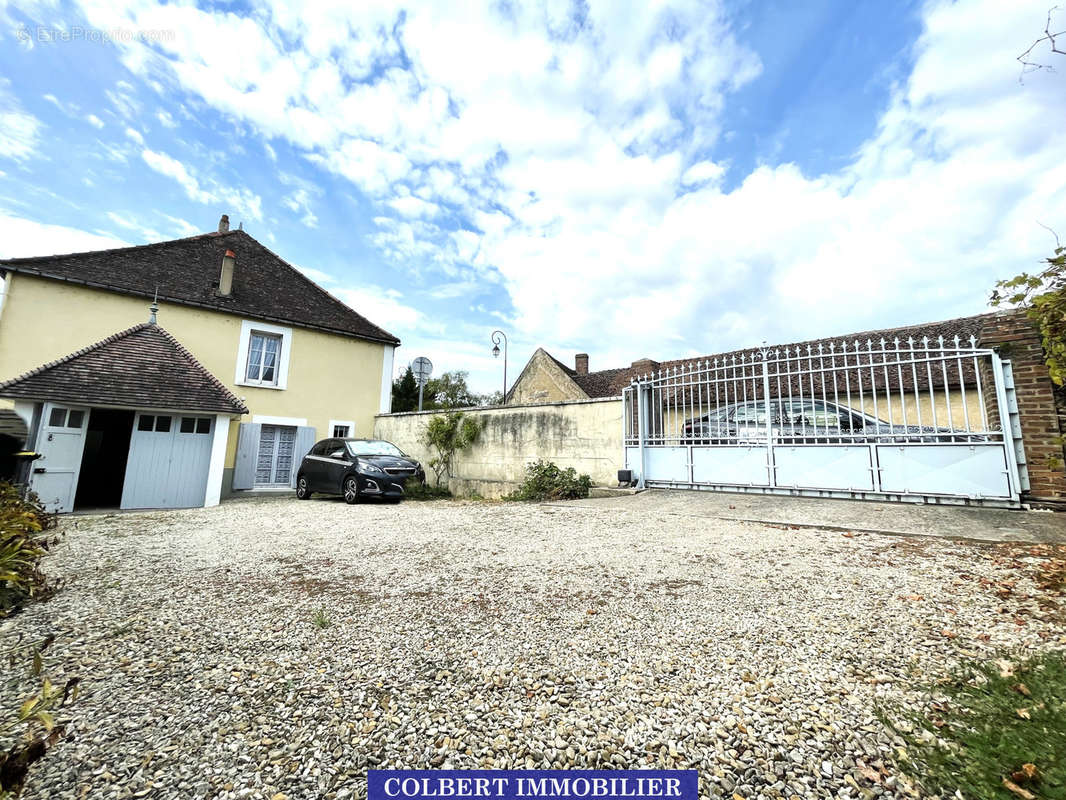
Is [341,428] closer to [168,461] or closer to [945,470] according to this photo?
[168,461]

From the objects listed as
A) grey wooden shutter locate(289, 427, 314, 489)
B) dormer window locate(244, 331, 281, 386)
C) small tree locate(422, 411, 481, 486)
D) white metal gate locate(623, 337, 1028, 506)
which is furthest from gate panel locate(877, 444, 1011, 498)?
dormer window locate(244, 331, 281, 386)

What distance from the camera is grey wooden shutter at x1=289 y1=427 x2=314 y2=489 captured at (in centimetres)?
1304

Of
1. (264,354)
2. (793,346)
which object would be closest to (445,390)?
(264,354)

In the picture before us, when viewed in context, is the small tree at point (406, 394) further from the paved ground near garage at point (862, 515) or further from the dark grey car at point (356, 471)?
the paved ground near garage at point (862, 515)

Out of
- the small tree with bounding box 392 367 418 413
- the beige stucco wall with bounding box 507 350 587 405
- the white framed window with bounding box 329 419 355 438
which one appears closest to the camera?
the white framed window with bounding box 329 419 355 438

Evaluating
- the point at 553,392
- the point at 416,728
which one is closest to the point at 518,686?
the point at 416,728

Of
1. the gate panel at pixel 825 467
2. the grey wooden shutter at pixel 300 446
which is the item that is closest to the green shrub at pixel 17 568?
the grey wooden shutter at pixel 300 446

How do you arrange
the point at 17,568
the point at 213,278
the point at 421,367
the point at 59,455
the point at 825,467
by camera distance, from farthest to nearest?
the point at 421,367
the point at 213,278
the point at 59,455
the point at 825,467
the point at 17,568

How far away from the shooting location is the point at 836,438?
6809mm

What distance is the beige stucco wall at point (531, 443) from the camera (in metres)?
9.63

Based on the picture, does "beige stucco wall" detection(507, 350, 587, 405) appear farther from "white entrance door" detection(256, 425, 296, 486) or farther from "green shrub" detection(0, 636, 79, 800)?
"green shrub" detection(0, 636, 79, 800)

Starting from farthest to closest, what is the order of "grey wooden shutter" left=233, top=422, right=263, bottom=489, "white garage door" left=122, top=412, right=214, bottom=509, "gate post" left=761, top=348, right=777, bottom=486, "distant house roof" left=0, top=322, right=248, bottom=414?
1. "grey wooden shutter" left=233, top=422, right=263, bottom=489
2. "white garage door" left=122, top=412, right=214, bottom=509
3. "distant house roof" left=0, top=322, right=248, bottom=414
4. "gate post" left=761, top=348, right=777, bottom=486

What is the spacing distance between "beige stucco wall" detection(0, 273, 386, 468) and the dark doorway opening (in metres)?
2.09

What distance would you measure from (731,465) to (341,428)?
11974 millimetres
